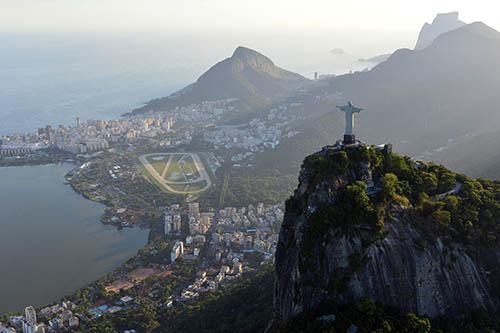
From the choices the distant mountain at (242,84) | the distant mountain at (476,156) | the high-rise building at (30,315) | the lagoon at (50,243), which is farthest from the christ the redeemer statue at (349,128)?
the distant mountain at (242,84)

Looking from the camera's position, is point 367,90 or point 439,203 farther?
point 367,90

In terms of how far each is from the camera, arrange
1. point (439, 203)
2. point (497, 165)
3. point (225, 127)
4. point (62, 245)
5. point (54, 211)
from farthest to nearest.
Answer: point (225, 127) < point (54, 211) < point (62, 245) < point (497, 165) < point (439, 203)

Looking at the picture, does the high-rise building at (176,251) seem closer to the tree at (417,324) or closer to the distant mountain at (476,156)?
the distant mountain at (476,156)

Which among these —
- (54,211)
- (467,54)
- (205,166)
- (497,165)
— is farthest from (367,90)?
(54,211)

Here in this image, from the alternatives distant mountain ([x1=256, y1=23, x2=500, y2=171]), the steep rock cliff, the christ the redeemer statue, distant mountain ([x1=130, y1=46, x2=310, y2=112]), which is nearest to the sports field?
distant mountain ([x1=256, y1=23, x2=500, y2=171])

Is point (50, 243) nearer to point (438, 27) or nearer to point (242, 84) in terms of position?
point (242, 84)

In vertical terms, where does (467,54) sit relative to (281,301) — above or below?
above

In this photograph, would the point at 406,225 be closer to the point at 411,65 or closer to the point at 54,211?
the point at 54,211
